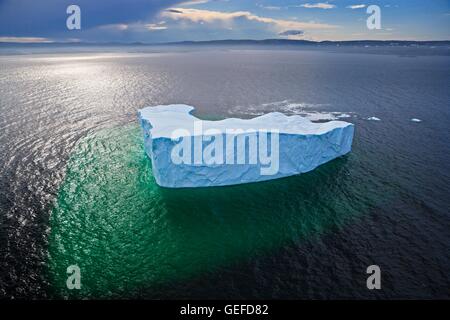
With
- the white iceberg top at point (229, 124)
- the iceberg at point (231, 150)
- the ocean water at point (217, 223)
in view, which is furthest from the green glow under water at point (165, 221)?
the white iceberg top at point (229, 124)

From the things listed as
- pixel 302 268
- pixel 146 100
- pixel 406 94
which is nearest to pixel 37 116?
pixel 146 100

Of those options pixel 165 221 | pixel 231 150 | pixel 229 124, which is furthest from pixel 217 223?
pixel 229 124

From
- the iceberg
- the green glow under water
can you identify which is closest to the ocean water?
the green glow under water

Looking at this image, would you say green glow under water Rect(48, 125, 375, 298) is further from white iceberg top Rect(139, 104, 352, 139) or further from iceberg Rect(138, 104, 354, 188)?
white iceberg top Rect(139, 104, 352, 139)

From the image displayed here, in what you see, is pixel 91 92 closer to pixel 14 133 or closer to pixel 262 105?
pixel 14 133

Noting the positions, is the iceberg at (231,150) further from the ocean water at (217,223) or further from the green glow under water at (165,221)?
the ocean water at (217,223)

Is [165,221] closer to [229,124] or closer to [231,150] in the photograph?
[231,150]
